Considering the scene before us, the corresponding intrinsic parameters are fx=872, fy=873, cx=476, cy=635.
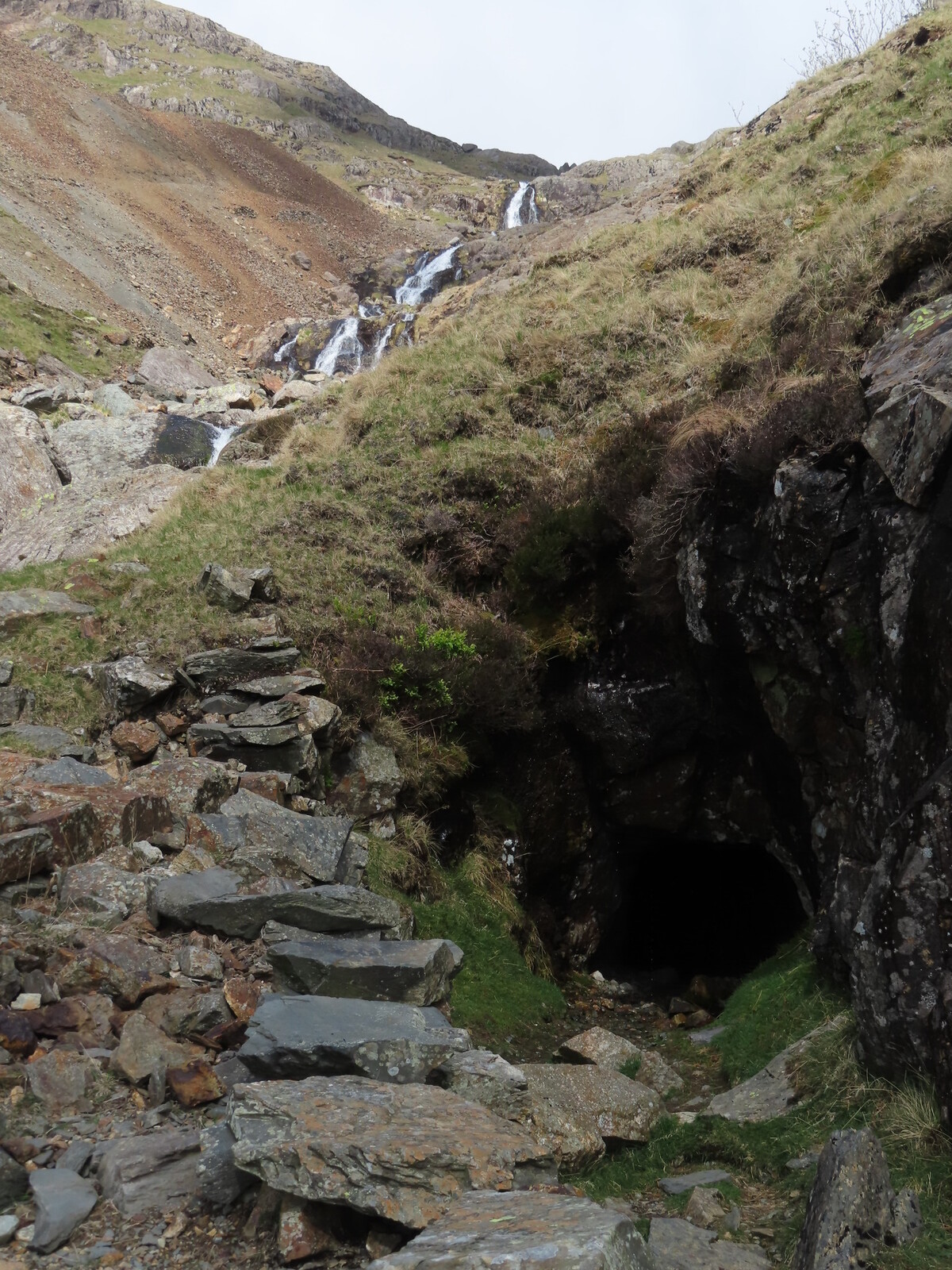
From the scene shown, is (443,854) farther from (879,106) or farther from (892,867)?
(879,106)

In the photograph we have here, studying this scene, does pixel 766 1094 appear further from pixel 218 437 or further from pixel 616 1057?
pixel 218 437

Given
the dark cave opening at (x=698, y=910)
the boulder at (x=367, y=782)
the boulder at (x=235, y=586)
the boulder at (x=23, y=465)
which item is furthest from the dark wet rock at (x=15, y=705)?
the boulder at (x=23, y=465)

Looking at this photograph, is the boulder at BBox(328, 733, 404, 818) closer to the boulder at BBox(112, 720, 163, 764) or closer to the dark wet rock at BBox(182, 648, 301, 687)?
the dark wet rock at BBox(182, 648, 301, 687)

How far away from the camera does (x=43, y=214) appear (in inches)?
1672

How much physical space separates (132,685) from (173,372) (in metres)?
25.9

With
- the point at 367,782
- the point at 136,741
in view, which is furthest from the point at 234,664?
the point at 367,782

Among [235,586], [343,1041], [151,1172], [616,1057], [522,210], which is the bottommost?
[616,1057]

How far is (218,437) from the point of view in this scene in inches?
917

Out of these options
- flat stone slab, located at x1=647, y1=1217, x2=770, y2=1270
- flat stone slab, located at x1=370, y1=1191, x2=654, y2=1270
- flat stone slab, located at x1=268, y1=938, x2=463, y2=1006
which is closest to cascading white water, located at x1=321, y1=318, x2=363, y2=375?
flat stone slab, located at x1=268, y1=938, x2=463, y2=1006

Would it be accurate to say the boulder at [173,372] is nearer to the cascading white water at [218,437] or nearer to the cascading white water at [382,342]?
the cascading white water at [382,342]

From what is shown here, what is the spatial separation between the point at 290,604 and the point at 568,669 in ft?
11.9

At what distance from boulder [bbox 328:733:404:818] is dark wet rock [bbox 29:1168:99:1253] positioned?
4934mm

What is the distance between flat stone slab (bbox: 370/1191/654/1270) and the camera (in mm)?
3055

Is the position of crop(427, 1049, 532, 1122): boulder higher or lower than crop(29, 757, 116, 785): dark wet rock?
lower
